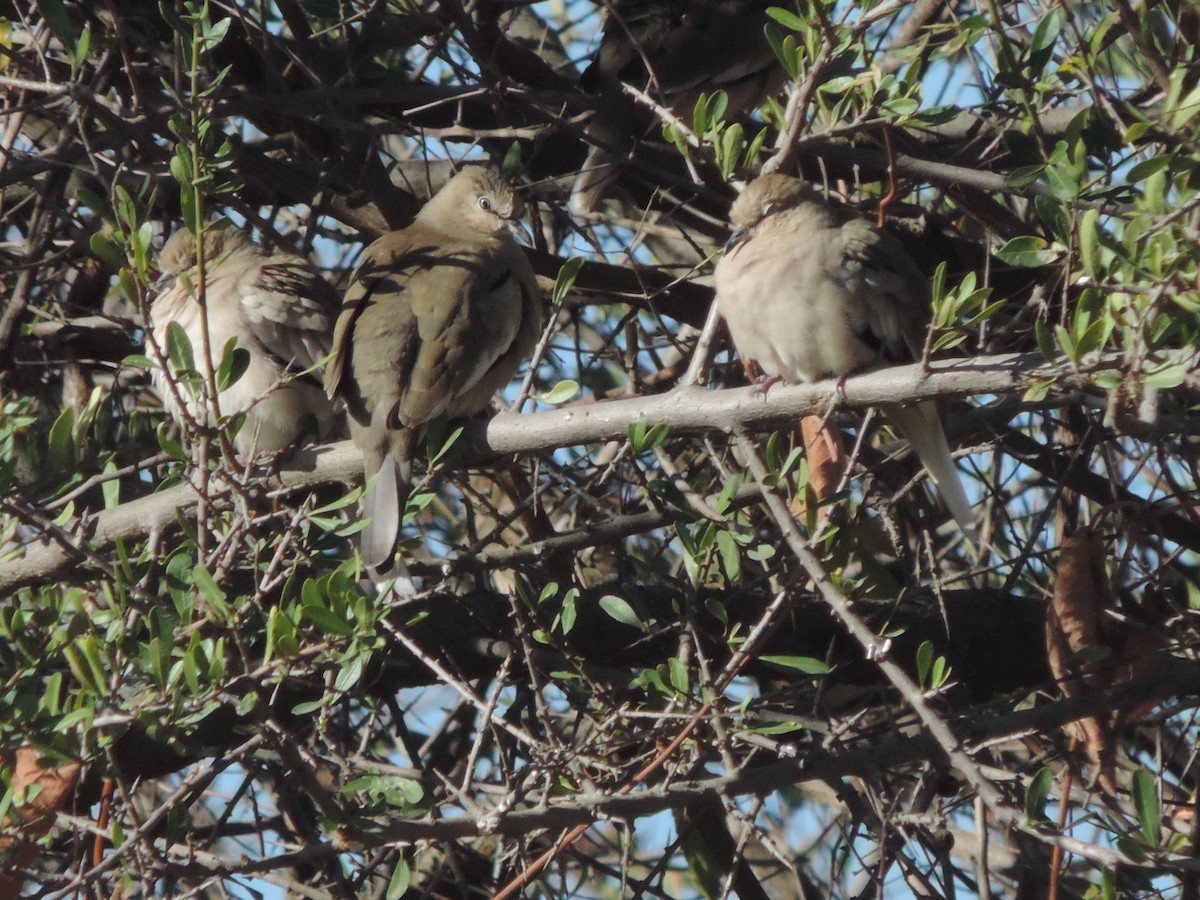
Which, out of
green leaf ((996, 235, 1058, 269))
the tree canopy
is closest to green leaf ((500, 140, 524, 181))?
the tree canopy

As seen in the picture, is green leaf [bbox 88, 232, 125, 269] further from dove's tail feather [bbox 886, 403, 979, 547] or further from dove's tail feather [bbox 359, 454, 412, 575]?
dove's tail feather [bbox 886, 403, 979, 547]

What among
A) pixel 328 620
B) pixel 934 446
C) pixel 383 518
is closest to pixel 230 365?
pixel 328 620

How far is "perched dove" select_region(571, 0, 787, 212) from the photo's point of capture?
228 inches

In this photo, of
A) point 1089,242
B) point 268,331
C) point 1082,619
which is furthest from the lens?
point 268,331

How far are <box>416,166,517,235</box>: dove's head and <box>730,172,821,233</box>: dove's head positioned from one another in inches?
40.2

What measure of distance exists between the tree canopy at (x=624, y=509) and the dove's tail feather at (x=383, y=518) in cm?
12

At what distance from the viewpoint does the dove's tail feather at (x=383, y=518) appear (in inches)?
152

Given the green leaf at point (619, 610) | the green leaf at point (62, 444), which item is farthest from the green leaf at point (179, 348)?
the green leaf at point (619, 610)

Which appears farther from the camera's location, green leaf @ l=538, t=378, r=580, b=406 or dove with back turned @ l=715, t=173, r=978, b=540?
dove with back turned @ l=715, t=173, r=978, b=540

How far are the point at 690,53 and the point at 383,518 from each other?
3.07m

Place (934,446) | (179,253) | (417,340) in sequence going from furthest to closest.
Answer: (179,253)
(934,446)
(417,340)

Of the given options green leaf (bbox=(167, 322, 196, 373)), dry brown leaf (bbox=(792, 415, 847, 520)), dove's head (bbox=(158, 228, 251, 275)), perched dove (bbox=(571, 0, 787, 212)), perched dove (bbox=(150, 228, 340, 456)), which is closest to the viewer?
green leaf (bbox=(167, 322, 196, 373))

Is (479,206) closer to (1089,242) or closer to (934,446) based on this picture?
(934,446)

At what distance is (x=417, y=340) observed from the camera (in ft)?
14.7
